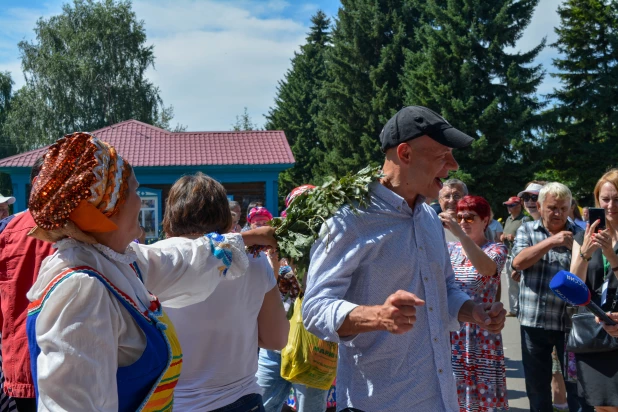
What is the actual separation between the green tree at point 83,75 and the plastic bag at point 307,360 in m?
36.6

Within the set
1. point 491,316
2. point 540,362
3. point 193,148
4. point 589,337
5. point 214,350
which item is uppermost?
point 193,148

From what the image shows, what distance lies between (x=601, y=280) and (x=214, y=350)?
314 cm

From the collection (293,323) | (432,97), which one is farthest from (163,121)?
(293,323)

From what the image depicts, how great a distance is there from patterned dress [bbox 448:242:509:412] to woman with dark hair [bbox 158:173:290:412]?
2323 mm

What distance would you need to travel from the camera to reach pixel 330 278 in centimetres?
254

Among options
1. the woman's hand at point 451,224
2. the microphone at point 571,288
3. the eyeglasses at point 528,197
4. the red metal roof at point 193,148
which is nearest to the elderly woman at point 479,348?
the woman's hand at point 451,224

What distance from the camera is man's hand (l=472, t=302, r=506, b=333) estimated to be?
2.55 m

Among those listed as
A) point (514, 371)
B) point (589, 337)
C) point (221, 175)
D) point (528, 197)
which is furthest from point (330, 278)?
point (221, 175)

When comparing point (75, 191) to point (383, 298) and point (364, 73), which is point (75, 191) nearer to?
point (383, 298)

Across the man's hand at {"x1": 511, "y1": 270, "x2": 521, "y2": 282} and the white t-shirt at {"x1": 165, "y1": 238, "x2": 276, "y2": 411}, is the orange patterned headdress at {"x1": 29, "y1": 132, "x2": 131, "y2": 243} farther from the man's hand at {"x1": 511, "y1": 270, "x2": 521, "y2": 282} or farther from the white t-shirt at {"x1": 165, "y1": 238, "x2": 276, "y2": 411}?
the man's hand at {"x1": 511, "y1": 270, "x2": 521, "y2": 282}

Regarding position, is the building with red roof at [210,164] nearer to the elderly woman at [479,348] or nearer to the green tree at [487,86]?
the green tree at [487,86]

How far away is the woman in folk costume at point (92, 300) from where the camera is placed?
1766 mm

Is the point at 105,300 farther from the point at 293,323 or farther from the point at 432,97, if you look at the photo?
the point at 432,97

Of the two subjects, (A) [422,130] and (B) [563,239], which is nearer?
(A) [422,130]
